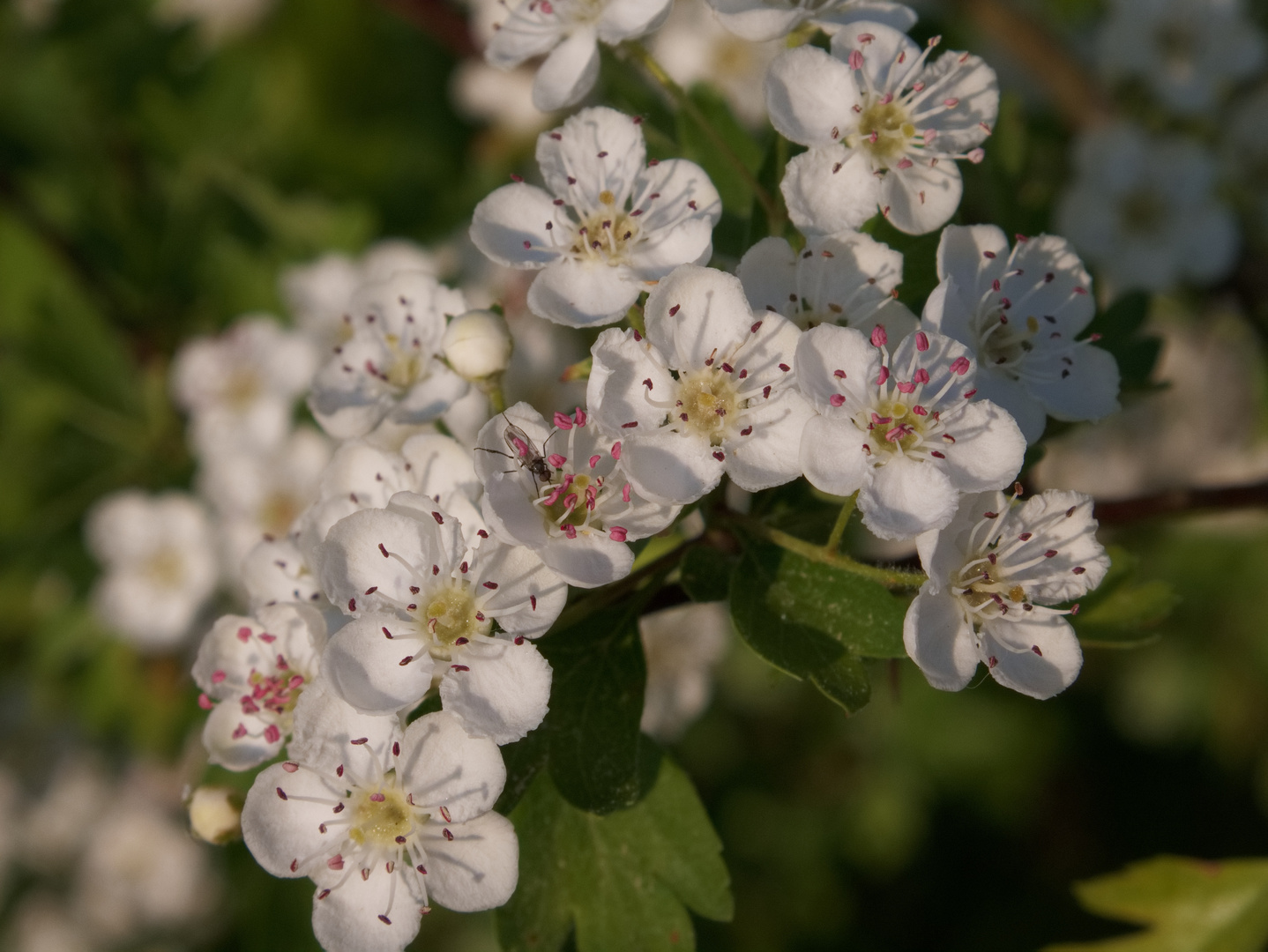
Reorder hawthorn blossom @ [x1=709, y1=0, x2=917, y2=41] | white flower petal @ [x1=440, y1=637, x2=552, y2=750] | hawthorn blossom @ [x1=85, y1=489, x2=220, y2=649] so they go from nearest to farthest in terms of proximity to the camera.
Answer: white flower petal @ [x1=440, y1=637, x2=552, y2=750]
hawthorn blossom @ [x1=709, y1=0, x2=917, y2=41]
hawthorn blossom @ [x1=85, y1=489, x2=220, y2=649]

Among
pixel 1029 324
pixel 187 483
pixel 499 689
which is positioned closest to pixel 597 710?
pixel 499 689

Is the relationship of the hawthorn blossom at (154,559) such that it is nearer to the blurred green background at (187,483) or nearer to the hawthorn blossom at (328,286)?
the blurred green background at (187,483)

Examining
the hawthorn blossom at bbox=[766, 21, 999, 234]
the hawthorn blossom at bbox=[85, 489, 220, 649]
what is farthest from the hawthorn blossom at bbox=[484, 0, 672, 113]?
the hawthorn blossom at bbox=[85, 489, 220, 649]

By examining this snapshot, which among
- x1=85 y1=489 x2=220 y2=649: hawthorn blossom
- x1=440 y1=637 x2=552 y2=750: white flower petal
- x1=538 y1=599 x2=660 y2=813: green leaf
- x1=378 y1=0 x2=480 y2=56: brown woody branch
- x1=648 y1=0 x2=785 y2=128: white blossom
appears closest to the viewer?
x1=440 y1=637 x2=552 y2=750: white flower petal

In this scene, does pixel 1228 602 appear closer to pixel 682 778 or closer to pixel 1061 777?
pixel 1061 777

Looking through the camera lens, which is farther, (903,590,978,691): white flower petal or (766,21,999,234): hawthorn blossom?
(766,21,999,234): hawthorn blossom

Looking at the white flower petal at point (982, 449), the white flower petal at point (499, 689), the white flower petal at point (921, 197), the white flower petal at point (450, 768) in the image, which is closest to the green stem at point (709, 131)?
the white flower petal at point (921, 197)

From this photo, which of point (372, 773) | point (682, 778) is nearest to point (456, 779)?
point (372, 773)

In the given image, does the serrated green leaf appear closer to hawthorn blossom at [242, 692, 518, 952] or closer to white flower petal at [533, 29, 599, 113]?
hawthorn blossom at [242, 692, 518, 952]

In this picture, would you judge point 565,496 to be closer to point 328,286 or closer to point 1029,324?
point 1029,324
